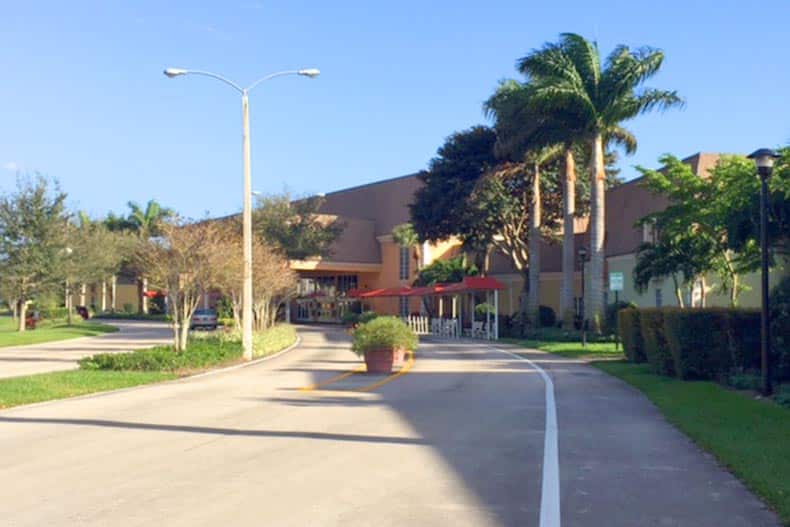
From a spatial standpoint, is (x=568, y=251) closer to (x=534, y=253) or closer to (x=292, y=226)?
(x=534, y=253)

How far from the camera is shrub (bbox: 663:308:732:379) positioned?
17.9 meters

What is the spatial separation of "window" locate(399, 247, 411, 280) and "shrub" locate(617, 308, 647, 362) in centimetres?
4077

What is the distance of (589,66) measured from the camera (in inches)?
1396

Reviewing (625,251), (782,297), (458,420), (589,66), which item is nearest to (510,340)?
(625,251)

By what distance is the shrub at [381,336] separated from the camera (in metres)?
22.5

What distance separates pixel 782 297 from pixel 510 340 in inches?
953

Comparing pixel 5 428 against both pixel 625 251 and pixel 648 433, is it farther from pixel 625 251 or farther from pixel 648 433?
pixel 625 251

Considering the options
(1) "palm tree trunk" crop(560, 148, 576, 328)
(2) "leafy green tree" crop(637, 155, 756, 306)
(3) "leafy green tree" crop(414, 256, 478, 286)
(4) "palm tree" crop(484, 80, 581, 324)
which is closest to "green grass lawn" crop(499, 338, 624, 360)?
(1) "palm tree trunk" crop(560, 148, 576, 328)

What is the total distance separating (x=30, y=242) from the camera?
1757 inches

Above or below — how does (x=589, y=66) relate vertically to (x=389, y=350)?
above

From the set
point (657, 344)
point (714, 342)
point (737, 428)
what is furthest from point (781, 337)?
point (737, 428)

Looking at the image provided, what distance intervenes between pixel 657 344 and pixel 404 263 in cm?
4696

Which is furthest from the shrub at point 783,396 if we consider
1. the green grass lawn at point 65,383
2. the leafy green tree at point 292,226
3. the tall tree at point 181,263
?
the leafy green tree at point 292,226

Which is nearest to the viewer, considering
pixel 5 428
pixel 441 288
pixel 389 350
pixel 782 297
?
pixel 5 428
